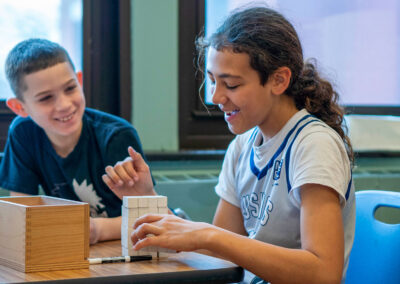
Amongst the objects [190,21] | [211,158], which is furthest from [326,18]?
[211,158]

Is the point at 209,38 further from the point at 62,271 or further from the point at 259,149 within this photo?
the point at 62,271

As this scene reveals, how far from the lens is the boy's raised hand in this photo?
141cm

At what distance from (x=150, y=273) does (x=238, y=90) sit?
589mm

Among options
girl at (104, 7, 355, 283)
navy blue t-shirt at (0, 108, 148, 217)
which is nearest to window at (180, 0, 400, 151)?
navy blue t-shirt at (0, 108, 148, 217)

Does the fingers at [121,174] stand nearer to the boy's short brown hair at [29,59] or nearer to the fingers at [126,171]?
the fingers at [126,171]

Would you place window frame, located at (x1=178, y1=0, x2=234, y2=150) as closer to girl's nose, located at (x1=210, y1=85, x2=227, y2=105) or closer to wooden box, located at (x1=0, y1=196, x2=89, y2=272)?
girl's nose, located at (x1=210, y1=85, x2=227, y2=105)

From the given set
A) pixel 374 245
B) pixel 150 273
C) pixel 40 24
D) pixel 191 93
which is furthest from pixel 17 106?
pixel 374 245

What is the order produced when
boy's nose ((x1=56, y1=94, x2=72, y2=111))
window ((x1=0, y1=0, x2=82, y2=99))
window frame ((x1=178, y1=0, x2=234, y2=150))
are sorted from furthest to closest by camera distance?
window frame ((x1=178, y1=0, x2=234, y2=150))
window ((x1=0, y1=0, x2=82, y2=99))
boy's nose ((x1=56, y1=94, x2=72, y2=111))

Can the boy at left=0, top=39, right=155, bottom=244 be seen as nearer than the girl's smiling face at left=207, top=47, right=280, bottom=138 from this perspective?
No

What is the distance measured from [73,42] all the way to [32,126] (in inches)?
24.4

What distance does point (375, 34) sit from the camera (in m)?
2.77

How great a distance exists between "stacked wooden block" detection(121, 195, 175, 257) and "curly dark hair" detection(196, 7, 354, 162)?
17.9 inches

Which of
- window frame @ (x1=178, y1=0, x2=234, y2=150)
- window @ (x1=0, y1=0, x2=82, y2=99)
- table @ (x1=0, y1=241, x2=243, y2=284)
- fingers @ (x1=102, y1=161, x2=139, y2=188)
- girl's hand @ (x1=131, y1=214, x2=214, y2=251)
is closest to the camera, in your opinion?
table @ (x1=0, y1=241, x2=243, y2=284)

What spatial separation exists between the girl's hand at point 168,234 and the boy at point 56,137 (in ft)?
2.13
